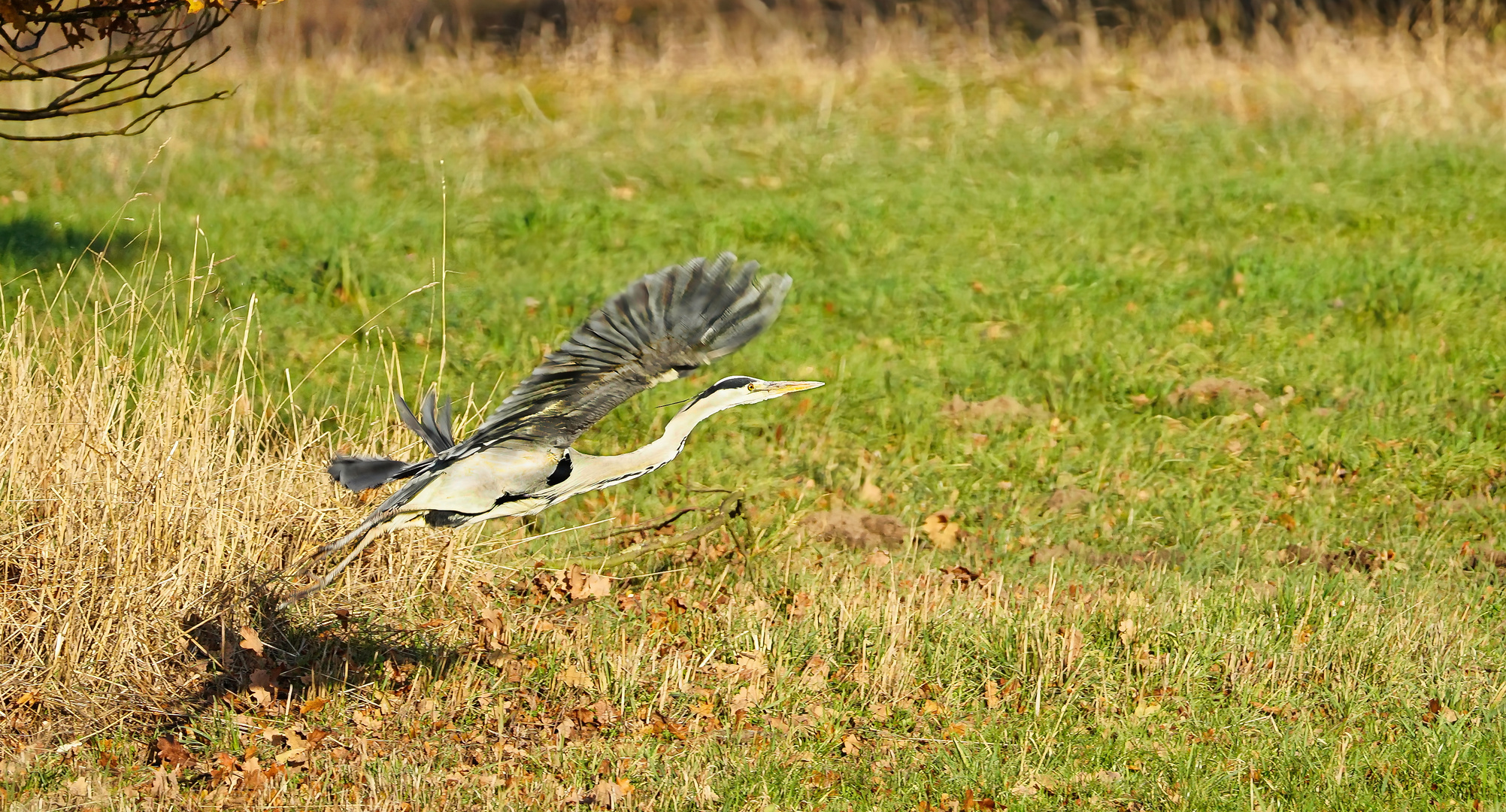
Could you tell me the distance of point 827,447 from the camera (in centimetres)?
922

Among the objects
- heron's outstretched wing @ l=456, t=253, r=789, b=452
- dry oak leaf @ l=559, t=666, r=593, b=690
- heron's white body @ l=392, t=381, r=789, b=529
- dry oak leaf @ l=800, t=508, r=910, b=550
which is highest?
heron's outstretched wing @ l=456, t=253, r=789, b=452

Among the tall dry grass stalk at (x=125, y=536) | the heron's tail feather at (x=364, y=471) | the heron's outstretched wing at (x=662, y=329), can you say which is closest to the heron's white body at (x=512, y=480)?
the heron's tail feather at (x=364, y=471)

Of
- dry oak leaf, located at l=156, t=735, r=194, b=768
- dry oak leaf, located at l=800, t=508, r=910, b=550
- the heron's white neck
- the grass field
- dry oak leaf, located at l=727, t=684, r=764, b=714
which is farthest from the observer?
dry oak leaf, located at l=800, t=508, r=910, b=550

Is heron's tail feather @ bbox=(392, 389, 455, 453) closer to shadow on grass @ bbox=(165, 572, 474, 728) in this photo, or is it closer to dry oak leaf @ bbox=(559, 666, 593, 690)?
shadow on grass @ bbox=(165, 572, 474, 728)

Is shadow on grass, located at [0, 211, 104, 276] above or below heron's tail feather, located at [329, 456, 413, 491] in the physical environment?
below

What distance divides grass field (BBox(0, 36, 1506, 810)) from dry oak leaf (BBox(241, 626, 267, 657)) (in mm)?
25

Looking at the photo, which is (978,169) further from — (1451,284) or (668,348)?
(668,348)

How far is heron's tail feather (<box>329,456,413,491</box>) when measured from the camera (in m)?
4.89

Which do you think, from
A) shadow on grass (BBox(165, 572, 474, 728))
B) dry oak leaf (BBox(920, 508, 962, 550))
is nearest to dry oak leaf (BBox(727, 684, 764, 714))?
shadow on grass (BBox(165, 572, 474, 728))

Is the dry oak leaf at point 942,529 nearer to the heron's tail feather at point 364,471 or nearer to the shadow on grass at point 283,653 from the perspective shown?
the shadow on grass at point 283,653

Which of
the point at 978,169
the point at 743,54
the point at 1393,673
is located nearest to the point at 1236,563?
the point at 1393,673

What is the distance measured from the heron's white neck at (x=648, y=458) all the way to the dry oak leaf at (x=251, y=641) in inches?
55.6

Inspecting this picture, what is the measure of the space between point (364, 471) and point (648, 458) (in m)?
0.91

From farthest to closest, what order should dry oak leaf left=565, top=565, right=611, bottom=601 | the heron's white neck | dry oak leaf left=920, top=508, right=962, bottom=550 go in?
dry oak leaf left=920, top=508, right=962, bottom=550
dry oak leaf left=565, top=565, right=611, bottom=601
the heron's white neck
